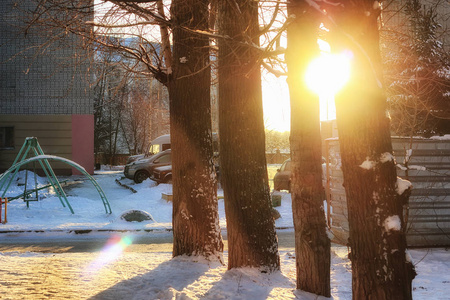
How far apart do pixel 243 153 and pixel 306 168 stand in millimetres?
1079

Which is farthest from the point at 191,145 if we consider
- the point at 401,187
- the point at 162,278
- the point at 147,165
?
the point at 147,165

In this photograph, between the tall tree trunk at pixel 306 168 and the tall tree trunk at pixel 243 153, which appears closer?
the tall tree trunk at pixel 306 168

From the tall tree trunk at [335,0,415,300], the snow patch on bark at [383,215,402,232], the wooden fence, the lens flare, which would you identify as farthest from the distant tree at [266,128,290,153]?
the snow patch on bark at [383,215,402,232]

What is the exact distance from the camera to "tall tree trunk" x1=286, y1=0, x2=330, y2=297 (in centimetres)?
521

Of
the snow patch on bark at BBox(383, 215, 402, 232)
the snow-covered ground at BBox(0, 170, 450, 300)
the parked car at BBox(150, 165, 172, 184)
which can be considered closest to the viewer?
the snow patch on bark at BBox(383, 215, 402, 232)

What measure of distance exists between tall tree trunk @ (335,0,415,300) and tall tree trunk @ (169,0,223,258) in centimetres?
338

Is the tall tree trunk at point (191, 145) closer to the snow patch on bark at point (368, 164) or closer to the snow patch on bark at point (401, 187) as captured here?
the snow patch on bark at point (368, 164)

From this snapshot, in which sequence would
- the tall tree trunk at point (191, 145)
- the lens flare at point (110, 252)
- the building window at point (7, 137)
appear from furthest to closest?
the building window at point (7, 137), the tall tree trunk at point (191, 145), the lens flare at point (110, 252)

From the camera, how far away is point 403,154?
28.5ft

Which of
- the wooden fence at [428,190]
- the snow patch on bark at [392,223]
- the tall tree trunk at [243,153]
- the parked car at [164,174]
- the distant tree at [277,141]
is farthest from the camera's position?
the distant tree at [277,141]

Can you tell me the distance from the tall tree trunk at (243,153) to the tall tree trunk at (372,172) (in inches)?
94.4

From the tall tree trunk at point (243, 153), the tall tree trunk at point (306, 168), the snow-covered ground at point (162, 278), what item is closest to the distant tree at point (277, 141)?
the snow-covered ground at point (162, 278)

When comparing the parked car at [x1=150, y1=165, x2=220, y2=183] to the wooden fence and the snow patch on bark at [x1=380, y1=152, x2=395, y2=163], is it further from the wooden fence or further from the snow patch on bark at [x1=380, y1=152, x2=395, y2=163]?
the snow patch on bark at [x1=380, y1=152, x2=395, y2=163]

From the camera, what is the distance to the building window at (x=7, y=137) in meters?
26.5
